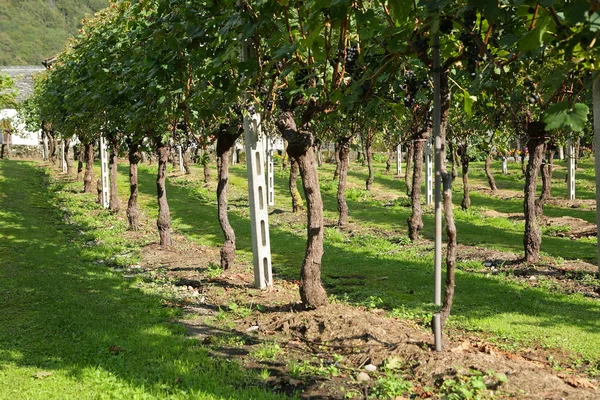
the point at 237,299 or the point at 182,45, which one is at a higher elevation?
the point at 182,45

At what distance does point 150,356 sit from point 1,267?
789 cm

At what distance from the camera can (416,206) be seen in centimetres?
1733

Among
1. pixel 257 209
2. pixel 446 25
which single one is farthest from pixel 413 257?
pixel 446 25

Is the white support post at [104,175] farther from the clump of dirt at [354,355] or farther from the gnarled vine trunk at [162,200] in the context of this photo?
the clump of dirt at [354,355]

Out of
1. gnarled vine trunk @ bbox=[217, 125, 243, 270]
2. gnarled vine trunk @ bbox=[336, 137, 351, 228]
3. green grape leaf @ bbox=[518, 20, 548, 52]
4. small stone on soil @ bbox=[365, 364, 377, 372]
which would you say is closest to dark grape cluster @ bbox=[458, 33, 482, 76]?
green grape leaf @ bbox=[518, 20, 548, 52]

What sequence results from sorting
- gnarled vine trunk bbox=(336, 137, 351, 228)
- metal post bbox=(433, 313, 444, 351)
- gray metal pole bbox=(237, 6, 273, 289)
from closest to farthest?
metal post bbox=(433, 313, 444, 351) < gray metal pole bbox=(237, 6, 273, 289) < gnarled vine trunk bbox=(336, 137, 351, 228)

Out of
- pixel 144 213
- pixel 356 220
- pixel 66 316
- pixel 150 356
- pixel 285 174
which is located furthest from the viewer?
pixel 285 174

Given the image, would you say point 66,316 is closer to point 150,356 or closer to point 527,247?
point 150,356

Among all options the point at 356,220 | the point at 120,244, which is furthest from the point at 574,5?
the point at 356,220

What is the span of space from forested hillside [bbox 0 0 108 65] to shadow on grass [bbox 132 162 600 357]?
138 meters

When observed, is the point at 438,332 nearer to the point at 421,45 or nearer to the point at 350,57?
the point at 421,45

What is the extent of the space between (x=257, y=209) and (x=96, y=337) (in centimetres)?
356

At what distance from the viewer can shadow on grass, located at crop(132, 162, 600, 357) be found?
8992mm

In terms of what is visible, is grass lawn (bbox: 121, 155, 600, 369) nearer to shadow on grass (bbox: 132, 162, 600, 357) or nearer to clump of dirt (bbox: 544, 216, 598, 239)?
shadow on grass (bbox: 132, 162, 600, 357)
